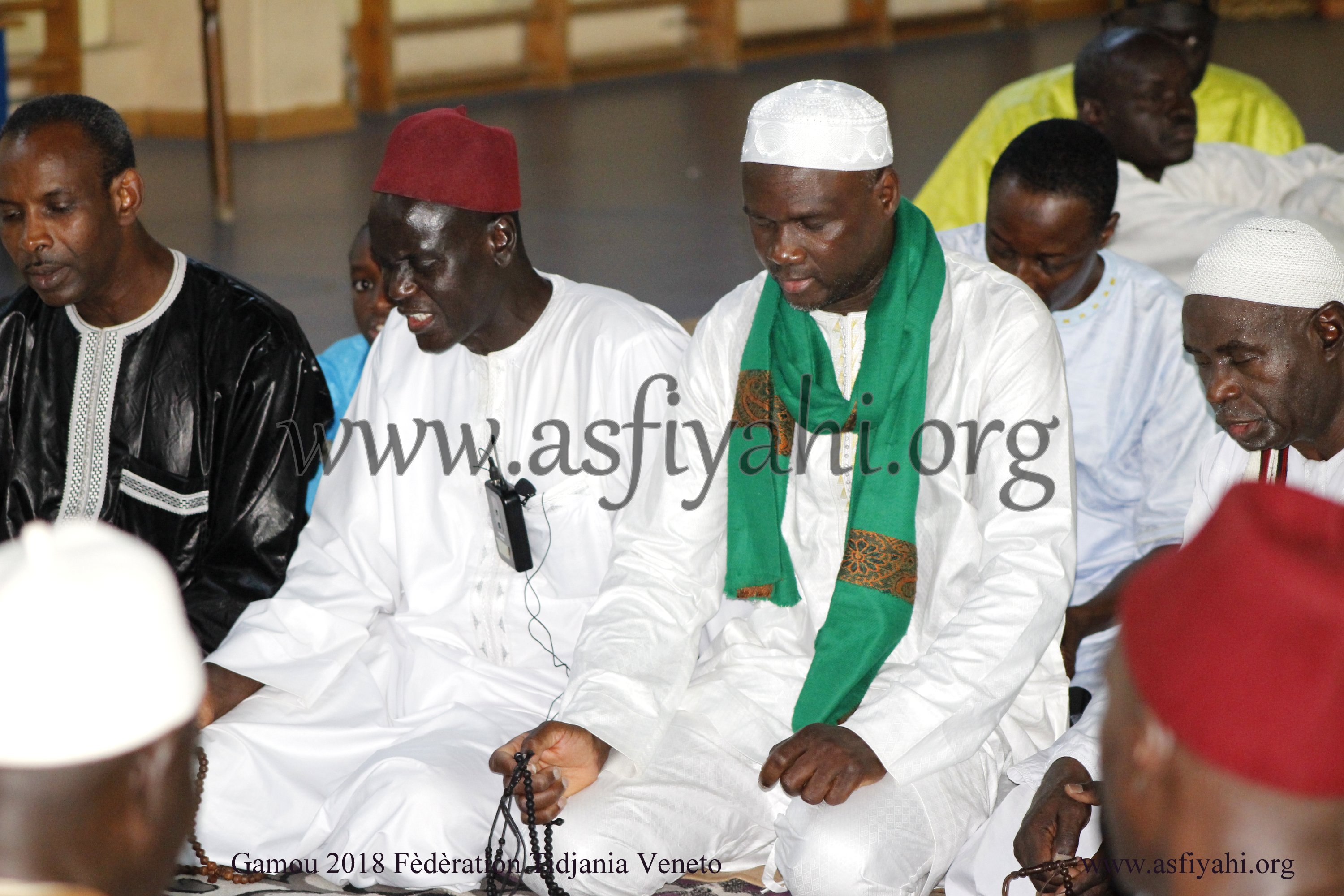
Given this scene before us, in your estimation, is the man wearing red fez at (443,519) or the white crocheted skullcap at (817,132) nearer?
the white crocheted skullcap at (817,132)

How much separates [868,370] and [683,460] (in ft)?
1.38

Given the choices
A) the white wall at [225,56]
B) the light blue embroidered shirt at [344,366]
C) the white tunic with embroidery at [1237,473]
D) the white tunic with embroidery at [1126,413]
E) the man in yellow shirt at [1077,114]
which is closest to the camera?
the white tunic with embroidery at [1237,473]

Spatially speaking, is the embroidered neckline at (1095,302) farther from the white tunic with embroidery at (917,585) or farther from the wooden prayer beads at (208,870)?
the wooden prayer beads at (208,870)

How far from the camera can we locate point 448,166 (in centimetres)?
316

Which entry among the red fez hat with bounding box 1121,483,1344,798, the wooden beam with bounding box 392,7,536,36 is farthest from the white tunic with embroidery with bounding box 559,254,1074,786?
the wooden beam with bounding box 392,7,536,36

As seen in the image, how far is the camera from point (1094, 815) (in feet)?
8.57

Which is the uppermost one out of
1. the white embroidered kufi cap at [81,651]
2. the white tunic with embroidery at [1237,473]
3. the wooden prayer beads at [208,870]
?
the white embroidered kufi cap at [81,651]

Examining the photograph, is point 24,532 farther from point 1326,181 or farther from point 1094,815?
point 1326,181

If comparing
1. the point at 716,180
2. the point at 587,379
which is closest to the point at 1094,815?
the point at 587,379

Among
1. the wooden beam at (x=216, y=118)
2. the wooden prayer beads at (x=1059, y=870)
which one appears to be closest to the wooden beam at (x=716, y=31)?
the wooden beam at (x=216, y=118)

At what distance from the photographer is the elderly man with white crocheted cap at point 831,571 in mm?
2770

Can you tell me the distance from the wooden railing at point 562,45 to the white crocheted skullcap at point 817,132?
1020 cm

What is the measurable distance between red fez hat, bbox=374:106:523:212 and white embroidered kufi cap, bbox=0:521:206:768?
200 centimetres

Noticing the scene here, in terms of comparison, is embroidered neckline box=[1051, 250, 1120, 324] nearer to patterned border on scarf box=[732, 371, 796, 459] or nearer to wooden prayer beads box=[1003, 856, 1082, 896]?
patterned border on scarf box=[732, 371, 796, 459]
